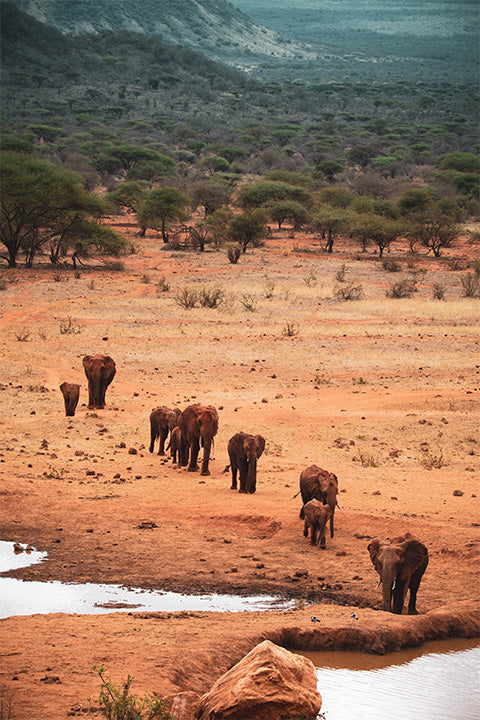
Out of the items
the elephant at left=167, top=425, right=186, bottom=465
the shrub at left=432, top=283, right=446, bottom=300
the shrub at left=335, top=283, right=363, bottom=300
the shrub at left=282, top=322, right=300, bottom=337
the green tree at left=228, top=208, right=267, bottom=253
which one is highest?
the green tree at left=228, top=208, right=267, bottom=253

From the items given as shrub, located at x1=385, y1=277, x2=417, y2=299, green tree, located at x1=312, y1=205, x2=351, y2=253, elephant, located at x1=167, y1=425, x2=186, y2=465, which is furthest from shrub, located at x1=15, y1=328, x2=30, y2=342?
green tree, located at x1=312, y1=205, x2=351, y2=253

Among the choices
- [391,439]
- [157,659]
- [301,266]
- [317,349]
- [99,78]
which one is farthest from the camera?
[99,78]

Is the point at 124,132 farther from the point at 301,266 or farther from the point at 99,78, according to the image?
the point at 301,266

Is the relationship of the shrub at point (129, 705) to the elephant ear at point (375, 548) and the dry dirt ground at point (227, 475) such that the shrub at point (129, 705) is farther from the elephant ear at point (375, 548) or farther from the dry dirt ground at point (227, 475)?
the elephant ear at point (375, 548)

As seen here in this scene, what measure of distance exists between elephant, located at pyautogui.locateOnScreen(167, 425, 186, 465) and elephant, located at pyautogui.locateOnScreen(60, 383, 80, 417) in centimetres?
257

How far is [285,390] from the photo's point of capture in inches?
685

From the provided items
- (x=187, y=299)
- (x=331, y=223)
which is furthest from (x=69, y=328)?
(x=331, y=223)

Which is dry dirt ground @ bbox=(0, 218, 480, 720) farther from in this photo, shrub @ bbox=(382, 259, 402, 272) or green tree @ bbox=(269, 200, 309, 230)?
green tree @ bbox=(269, 200, 309, 230)

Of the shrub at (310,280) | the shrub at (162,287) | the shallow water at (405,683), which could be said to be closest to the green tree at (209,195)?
the shrub at (310,280)

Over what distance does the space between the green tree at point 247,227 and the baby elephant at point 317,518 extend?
31614 mm

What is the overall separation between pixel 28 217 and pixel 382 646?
1179 inches

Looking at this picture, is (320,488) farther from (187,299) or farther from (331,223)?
(331,223)

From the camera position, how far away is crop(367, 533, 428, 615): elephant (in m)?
7.39

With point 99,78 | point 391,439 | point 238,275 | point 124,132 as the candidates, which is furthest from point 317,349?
point 99,78
